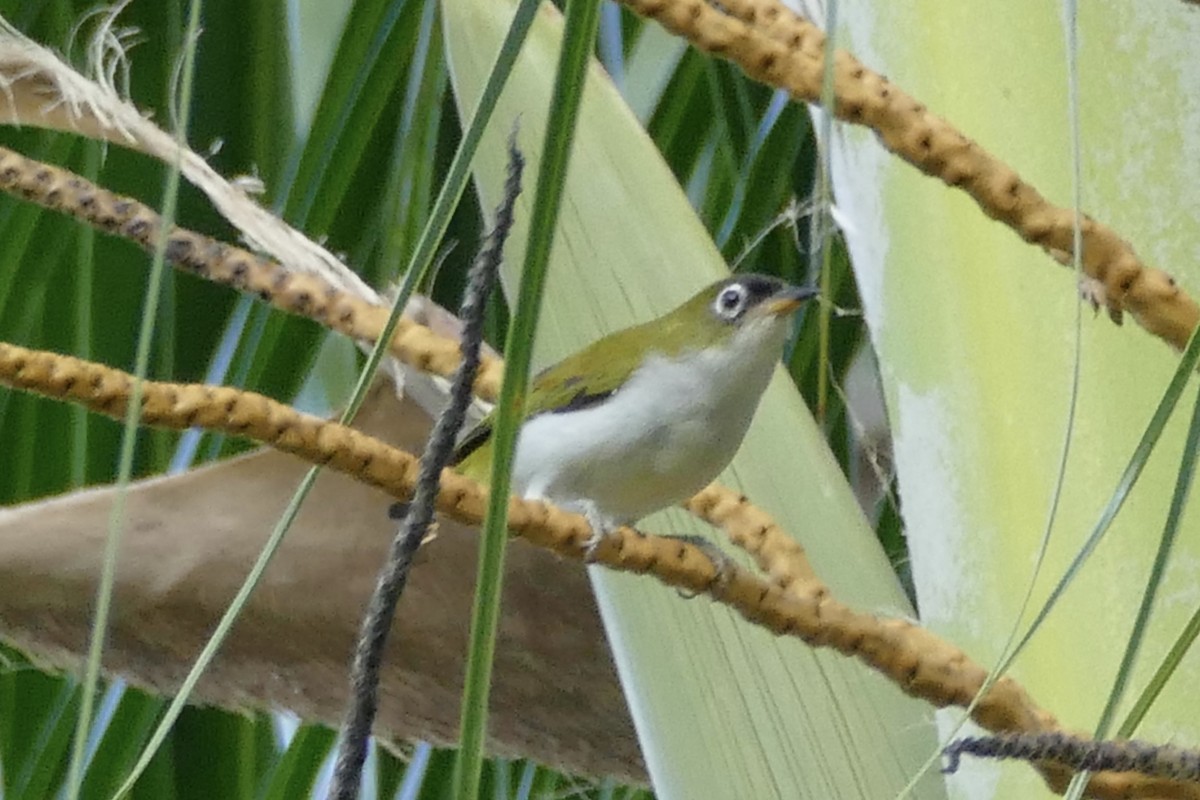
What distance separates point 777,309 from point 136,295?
35 cm

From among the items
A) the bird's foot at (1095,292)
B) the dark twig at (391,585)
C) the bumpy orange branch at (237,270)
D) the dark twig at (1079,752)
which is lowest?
the dark twig at (1079,752)

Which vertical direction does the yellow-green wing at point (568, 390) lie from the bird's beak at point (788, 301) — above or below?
below

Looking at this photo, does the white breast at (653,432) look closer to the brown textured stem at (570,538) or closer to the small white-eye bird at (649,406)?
the small white-eye bird at (649,406)

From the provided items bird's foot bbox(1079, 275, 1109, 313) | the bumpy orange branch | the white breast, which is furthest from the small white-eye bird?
bird's foot bbox(1079, 275, 1109, 313)

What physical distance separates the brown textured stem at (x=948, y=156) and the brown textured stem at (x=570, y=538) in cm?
8

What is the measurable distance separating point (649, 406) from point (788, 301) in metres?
0.09

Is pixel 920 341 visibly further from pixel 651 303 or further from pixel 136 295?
pixel 136 295

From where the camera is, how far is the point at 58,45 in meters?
0.75

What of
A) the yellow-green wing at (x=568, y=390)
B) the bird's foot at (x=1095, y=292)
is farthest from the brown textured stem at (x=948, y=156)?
the yellow-green wing at (x=568, y=390)

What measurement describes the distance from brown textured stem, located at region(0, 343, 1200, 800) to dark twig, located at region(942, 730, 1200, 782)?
62 millimetres

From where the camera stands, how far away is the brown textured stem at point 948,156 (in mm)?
243

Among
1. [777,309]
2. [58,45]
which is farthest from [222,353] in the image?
[777,309]

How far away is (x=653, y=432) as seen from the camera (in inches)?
27.8

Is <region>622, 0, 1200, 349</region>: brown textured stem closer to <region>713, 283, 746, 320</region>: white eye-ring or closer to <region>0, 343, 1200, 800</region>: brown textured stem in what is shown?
<region>0, 343, 1200, 800</region>: brown textured stem
